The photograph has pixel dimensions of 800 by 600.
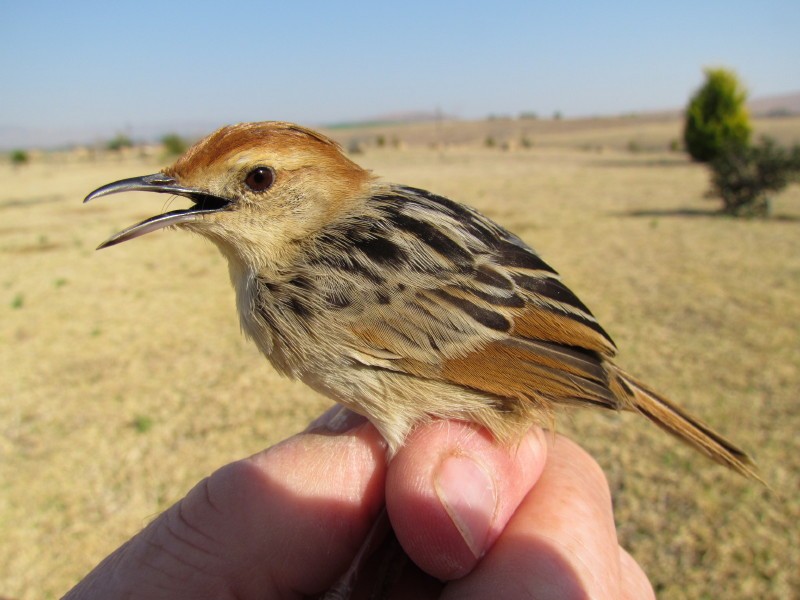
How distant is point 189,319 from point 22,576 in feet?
16.9

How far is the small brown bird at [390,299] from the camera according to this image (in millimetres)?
2084

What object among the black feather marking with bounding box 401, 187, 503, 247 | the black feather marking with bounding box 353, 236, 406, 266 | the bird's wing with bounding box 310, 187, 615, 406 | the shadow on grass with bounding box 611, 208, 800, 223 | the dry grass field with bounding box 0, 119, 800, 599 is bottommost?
the dry grass field with bounding box 0, 119, 800, 599

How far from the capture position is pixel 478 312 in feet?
6.95

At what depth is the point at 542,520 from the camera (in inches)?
87.0

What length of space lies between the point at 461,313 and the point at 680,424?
1133 millimetres

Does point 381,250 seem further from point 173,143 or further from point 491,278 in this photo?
point 173,143

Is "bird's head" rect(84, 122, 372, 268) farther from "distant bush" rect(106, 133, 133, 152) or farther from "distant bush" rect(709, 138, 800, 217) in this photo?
"distant bush" rect(106, 133, 133, 152)

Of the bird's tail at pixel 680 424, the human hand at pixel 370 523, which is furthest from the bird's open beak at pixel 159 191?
the bird's tail at pixel 680 424

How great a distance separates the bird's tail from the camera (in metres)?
2.41

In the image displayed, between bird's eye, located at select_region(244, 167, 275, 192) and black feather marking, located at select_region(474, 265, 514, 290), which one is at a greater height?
bird's eye, located at select_region(244, 167, 275, 192)

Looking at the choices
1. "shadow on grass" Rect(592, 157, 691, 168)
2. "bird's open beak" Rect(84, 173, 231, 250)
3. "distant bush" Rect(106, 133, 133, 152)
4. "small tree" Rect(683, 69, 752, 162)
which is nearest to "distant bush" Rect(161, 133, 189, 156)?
"distant bush" Rect(106, 133, 133, 152)

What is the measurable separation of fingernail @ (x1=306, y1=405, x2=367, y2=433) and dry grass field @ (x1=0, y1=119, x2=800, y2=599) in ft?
9.29

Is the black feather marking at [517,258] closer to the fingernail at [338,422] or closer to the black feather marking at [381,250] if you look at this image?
the black feather marking at [381,250]

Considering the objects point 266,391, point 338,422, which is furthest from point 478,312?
point 266,391
